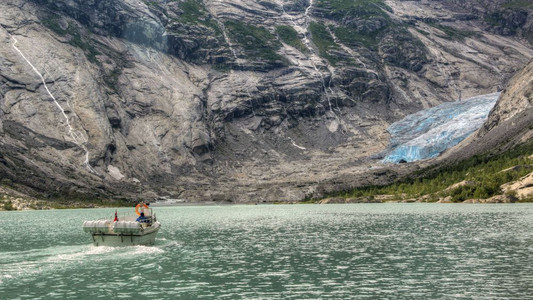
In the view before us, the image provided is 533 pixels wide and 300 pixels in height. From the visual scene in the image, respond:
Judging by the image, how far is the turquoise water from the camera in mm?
31156

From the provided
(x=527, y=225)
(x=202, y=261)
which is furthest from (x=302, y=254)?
(x=527, y=225)

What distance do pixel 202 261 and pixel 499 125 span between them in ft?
587

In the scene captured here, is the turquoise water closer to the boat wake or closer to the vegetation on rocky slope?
the boat wake

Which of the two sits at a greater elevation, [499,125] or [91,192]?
[499,125]

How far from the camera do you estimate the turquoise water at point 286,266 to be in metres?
31.2

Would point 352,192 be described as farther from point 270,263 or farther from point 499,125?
point 270,263

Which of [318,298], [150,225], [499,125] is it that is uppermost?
[499,125]

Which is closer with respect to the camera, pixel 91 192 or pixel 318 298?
pixel 318 298

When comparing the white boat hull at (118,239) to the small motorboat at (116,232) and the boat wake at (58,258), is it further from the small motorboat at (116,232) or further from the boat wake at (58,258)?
the boat wake at (58,258)

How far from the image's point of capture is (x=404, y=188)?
176 m

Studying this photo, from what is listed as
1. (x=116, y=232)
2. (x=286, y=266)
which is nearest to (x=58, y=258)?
(x=116, y=232)

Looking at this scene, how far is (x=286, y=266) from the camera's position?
1581 inches

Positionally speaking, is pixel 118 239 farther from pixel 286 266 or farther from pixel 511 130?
pixel 511 130

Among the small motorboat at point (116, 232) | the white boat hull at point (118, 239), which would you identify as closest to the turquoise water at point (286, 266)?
the white boat hull at point (118, 239)
